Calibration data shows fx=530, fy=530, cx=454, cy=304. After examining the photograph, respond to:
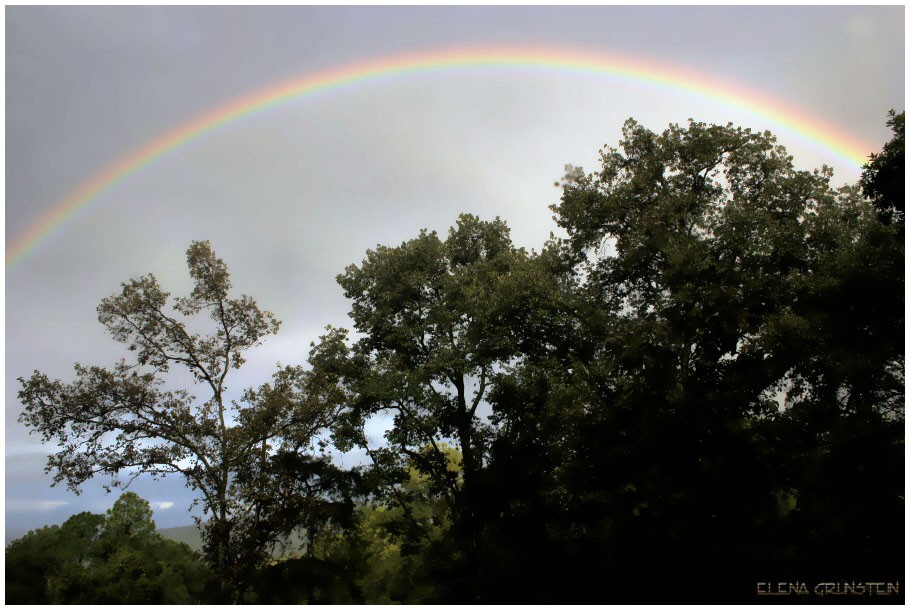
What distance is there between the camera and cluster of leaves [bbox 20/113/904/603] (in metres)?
13.5

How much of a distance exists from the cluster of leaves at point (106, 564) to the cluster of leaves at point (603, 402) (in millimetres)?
4396

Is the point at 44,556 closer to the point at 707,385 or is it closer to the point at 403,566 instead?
the point at 403,566

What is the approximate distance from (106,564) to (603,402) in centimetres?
2089

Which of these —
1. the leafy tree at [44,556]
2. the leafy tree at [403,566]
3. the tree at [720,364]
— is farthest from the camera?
the leafy tree at [403,566]

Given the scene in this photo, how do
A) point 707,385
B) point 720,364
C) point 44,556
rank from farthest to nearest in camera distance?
point 44,556
point 720,364
point 707,385

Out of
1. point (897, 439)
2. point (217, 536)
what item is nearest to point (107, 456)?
point (217, 536)

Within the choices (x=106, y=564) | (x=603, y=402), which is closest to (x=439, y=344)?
(x=603, y=402)

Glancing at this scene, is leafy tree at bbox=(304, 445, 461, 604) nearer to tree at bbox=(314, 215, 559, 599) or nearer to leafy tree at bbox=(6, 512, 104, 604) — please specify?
tree at bbox=(314, 215, 559, 599)

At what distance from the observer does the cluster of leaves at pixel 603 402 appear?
13.5 meters

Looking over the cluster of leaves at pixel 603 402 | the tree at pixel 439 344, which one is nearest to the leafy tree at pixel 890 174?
the cluster of leaves at pixel 603 402

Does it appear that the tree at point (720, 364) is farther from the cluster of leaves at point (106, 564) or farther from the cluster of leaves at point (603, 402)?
the cluster of leaves at point (106, 564)

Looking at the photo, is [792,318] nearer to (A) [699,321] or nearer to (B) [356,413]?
(A) [699,321]

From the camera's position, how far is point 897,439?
47.1 feet

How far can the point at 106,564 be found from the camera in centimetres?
2147
